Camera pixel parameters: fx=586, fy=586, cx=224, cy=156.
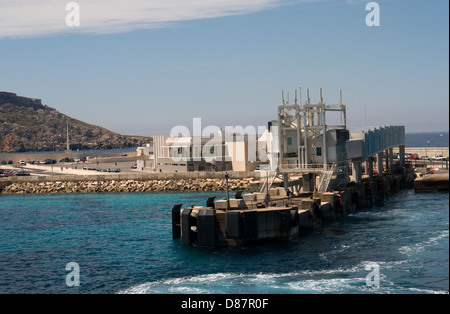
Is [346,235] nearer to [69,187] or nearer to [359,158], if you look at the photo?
[359,158]

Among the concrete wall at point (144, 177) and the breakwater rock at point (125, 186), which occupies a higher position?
the concrete wall at point (144, 177)

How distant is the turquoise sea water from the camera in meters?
38.4

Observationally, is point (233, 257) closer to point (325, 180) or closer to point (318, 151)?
point (325, 180)

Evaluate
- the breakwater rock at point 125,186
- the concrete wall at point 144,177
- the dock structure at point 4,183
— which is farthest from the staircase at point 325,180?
the dock structure at point 4,183

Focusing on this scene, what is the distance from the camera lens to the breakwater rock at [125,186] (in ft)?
343

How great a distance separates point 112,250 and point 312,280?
2088 centimetres

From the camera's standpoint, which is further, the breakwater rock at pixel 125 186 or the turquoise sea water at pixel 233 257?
the breakwater rock at pixel 125 186

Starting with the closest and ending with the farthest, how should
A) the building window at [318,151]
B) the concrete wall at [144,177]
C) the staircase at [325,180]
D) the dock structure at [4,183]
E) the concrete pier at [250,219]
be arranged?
the concrete pier at [250,219], the staircase at [325,180], the building window at [318,151], the concrete wall at [144,177], the dock structure at [4,183]

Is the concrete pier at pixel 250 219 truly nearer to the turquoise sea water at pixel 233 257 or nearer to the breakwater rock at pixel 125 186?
the turquoise sea water at pixel 233 257

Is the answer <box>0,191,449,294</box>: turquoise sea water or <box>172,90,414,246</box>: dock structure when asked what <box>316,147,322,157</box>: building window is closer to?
<box>172,90,414,246</box>: dock structure

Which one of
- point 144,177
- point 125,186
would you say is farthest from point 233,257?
point 144,177

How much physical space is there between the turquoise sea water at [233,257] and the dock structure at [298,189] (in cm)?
155

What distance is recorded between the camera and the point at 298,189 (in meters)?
71.2
